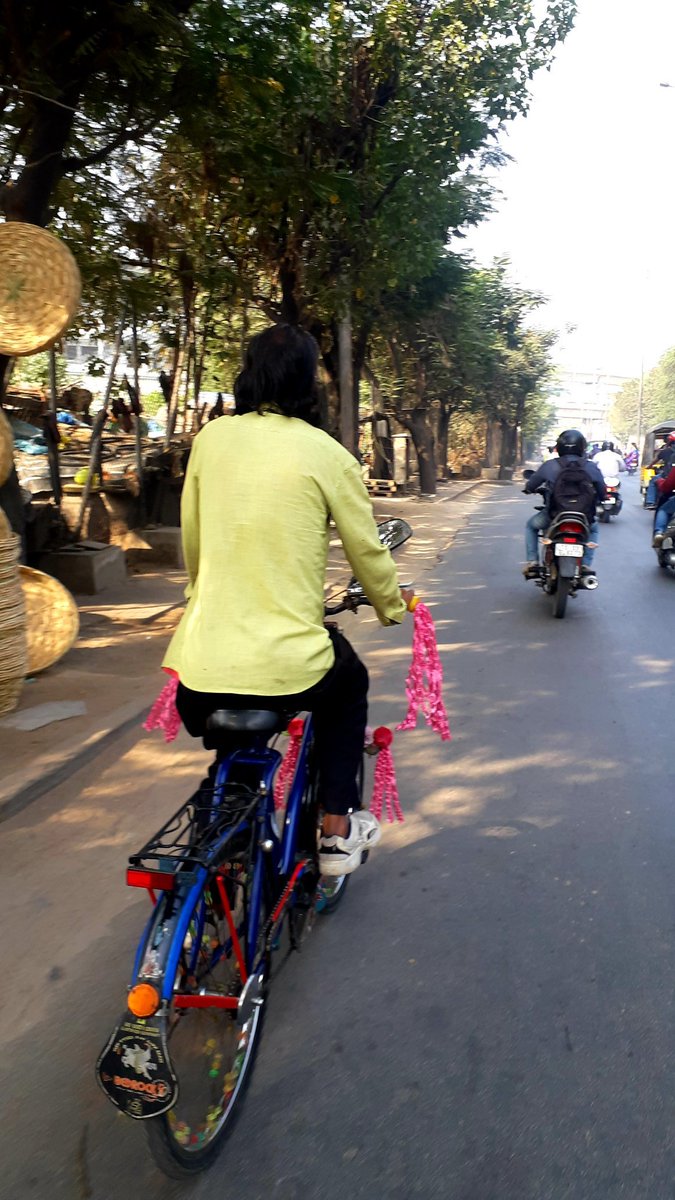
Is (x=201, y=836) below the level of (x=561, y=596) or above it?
above

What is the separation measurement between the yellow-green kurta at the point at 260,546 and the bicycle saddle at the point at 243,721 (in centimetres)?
5

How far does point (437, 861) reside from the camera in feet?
12.4

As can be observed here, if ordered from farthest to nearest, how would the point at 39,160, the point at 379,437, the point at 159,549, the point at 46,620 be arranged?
1. the point at 379,437
2. the point at 159,549
3. the point at 39,160
4. the point at 46,620

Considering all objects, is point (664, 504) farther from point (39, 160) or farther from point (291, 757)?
point (291, 757)

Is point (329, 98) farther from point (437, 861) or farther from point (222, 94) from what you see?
point (437, 861)

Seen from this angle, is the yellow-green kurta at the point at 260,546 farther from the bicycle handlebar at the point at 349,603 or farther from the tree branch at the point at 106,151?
the tree branch at the point at 106,151

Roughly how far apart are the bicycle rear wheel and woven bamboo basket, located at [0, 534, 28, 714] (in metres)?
3.48

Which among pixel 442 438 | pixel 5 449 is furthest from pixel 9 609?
pixel 442 438

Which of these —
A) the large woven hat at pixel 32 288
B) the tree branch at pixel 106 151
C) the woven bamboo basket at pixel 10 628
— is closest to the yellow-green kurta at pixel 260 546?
the woven bamboo basket at pixel 10 628

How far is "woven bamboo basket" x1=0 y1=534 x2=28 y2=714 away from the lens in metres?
5.39

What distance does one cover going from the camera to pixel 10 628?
5.43 m

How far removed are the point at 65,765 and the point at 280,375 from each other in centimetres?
300

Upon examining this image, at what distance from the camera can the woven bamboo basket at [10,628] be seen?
5391 millimetres

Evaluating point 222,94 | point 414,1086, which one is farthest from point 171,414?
point 414,1086
